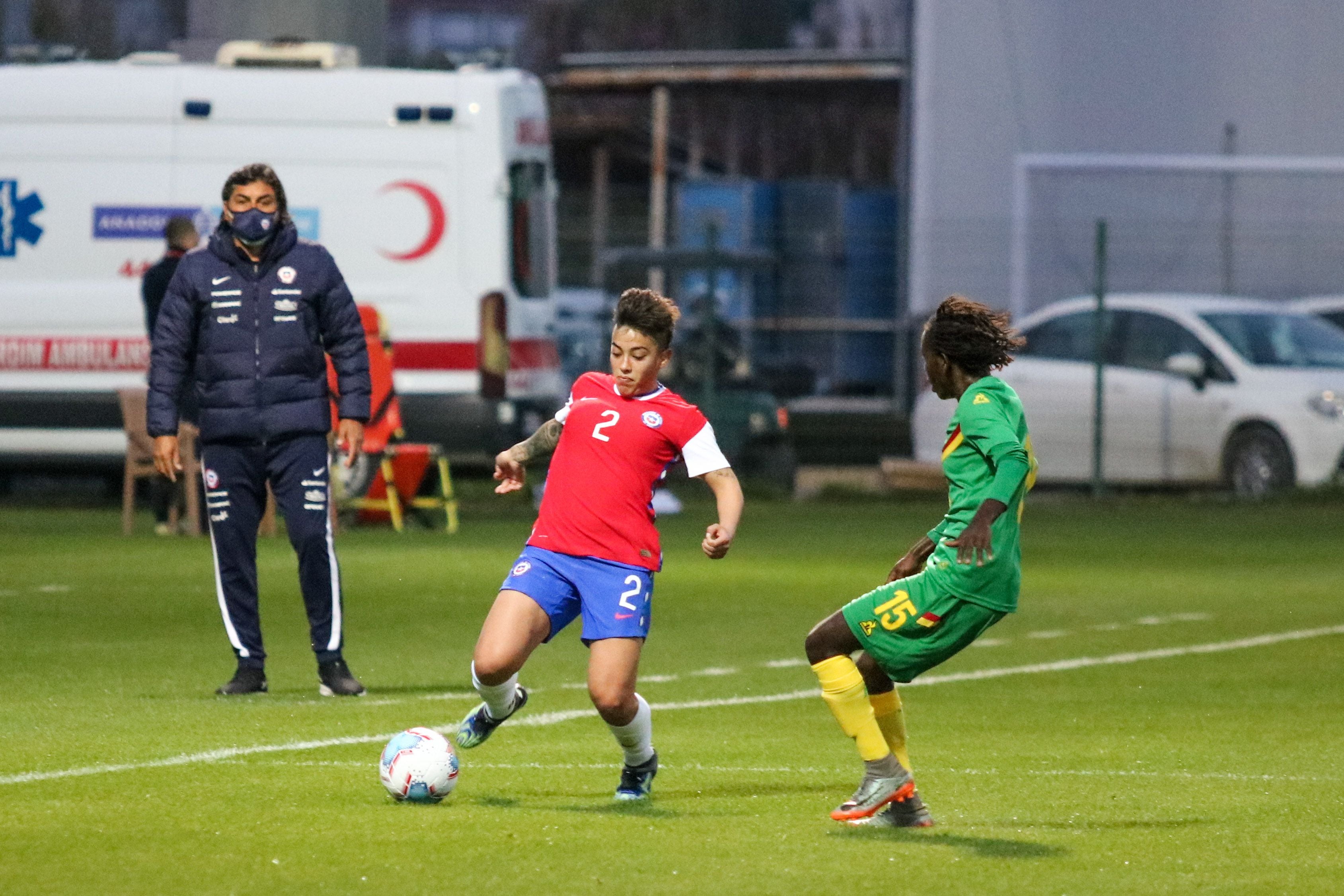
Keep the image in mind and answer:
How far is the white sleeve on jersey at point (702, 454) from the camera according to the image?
25.3ft

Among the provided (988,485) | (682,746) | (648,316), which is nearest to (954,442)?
(988,485)

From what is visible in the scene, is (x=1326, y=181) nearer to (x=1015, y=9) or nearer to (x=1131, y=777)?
(x=1015, y=9)

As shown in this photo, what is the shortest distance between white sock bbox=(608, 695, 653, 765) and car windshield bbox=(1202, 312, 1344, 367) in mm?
14568

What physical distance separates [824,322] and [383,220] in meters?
13.7

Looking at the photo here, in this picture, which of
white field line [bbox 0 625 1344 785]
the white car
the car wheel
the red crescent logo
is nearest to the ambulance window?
the red crescent logo

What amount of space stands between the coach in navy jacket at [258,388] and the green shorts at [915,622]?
3.43 metres

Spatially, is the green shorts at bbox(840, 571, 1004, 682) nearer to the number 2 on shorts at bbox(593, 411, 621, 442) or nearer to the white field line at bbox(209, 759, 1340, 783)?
the number 2 on shorts at bbox(593, 411, 621, 442)

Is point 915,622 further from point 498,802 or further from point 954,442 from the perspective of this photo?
point 498,802

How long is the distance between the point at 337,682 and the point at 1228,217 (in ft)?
62.5

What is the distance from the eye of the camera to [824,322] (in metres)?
32.4

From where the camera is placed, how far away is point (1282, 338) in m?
21.9

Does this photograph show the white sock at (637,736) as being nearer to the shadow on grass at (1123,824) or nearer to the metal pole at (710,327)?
the shadow on grass at (1123,824)

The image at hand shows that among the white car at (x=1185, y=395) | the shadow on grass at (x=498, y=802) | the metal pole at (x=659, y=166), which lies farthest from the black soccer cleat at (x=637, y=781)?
the metal pole at (x=659, y=166)

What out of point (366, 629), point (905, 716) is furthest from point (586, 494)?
point (366, 629)
